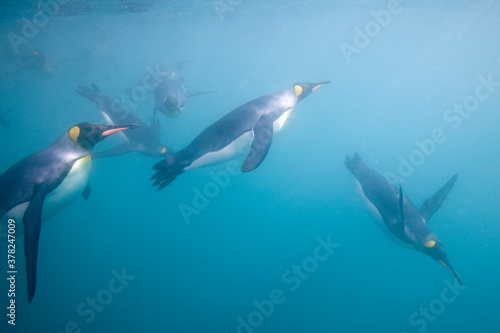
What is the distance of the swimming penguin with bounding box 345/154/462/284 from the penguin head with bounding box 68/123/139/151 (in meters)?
4.42

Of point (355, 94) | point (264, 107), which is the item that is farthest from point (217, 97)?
point (264, 107)

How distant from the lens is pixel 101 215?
9.45 metres

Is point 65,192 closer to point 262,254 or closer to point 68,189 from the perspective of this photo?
point 68,189

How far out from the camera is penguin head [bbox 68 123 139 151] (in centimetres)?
348

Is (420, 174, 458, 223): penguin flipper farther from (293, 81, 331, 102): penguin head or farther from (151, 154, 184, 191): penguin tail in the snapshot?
(151, 154, 184, 191): penguin tail

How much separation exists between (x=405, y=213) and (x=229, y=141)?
3666 millimetres

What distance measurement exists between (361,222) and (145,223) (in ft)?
27.8

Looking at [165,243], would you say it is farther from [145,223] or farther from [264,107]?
[264,107]

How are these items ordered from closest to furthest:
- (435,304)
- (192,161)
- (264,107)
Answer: (192,161)
(264,107)
(435,304)

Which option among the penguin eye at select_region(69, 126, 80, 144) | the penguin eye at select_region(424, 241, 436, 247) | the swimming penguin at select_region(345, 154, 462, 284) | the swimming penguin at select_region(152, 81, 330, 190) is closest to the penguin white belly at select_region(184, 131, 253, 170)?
the swimming penguin at select_region(152, 81, 330, 190)

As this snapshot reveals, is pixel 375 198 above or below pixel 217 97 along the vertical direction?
below

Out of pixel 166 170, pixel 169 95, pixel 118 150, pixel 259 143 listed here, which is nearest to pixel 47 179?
pixel 166 170

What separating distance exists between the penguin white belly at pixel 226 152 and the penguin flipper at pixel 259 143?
260mm

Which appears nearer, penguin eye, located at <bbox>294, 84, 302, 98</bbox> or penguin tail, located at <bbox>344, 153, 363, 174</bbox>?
penguin eye, located at <bbox>294, 84, 302, 98</bbox>
